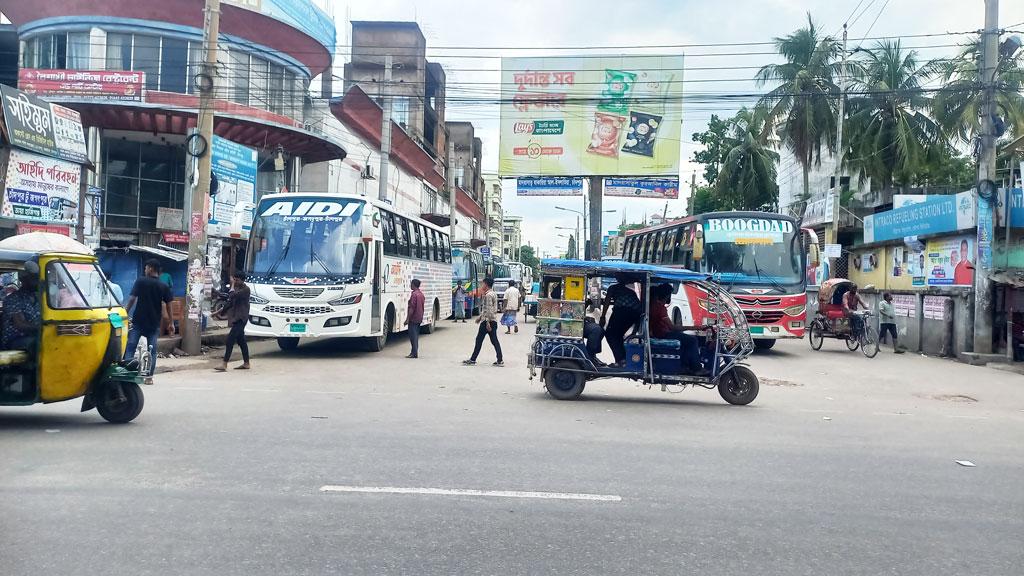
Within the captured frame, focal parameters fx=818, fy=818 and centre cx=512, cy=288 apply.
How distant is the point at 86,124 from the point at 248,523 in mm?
22500

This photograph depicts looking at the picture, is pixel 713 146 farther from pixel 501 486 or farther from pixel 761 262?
pixel 501 486

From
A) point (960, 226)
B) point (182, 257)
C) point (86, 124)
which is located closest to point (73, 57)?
point (86, 124)

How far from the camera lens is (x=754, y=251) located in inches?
787

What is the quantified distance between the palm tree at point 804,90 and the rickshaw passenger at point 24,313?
35.9 meters

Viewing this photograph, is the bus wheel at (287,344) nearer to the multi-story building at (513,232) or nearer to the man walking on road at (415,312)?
the man walking on road at (415,312)

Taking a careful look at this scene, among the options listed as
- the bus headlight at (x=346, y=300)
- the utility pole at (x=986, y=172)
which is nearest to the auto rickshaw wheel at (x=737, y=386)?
the bus headlight at (x=346, y=300)

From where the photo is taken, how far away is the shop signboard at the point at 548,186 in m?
36.0

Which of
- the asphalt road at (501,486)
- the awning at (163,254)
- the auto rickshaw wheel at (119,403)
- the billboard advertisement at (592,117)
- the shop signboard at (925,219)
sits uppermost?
the billboard advertisement at (592,117)

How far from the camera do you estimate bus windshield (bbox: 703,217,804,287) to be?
1980cm

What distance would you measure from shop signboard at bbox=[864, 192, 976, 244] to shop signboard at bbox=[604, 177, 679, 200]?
8983 millimetres

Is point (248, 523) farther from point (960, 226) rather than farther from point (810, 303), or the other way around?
point (810, 303)

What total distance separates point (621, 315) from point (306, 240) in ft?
24.6

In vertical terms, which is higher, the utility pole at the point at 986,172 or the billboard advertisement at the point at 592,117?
the billboard advertisement at the point at 592,117

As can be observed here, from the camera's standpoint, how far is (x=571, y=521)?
17.9ft
